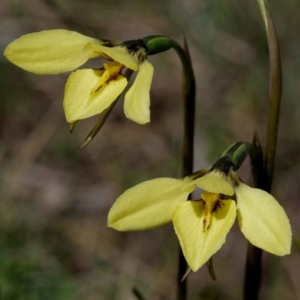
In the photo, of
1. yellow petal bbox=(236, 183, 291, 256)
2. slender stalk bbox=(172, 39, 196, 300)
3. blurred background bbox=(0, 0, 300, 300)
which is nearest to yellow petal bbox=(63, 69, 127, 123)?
slender stalk bbox=(172, 39, 196, 300)

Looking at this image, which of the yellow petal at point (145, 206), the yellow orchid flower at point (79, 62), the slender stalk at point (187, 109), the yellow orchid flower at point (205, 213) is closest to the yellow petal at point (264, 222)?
the yellow orchid flower at point (205, 213)

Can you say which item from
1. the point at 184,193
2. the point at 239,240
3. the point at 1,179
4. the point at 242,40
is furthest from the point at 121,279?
the point at 242,40

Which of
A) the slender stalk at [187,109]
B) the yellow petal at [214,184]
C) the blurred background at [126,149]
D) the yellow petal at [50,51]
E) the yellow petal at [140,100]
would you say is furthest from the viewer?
the blurred background at [126,149]

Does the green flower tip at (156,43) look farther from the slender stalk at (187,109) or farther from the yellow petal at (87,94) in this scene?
the yellow petal at (87,94)

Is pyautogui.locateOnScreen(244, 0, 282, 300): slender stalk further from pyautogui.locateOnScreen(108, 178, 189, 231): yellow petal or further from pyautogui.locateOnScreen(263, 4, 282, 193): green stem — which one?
pyautogui.locateOnScreen(108, 178, 189, 231): yellow petal

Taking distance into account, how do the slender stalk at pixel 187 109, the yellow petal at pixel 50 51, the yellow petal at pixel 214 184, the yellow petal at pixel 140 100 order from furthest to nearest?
1. the slender stalk at pixel 187 109
2. the yellow petal at pixel 50 51
3. the yellow petal at pixel 214 184
4. the yellow petal at pixel 140 100

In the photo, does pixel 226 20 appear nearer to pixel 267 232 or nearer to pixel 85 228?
pixel 85 228
